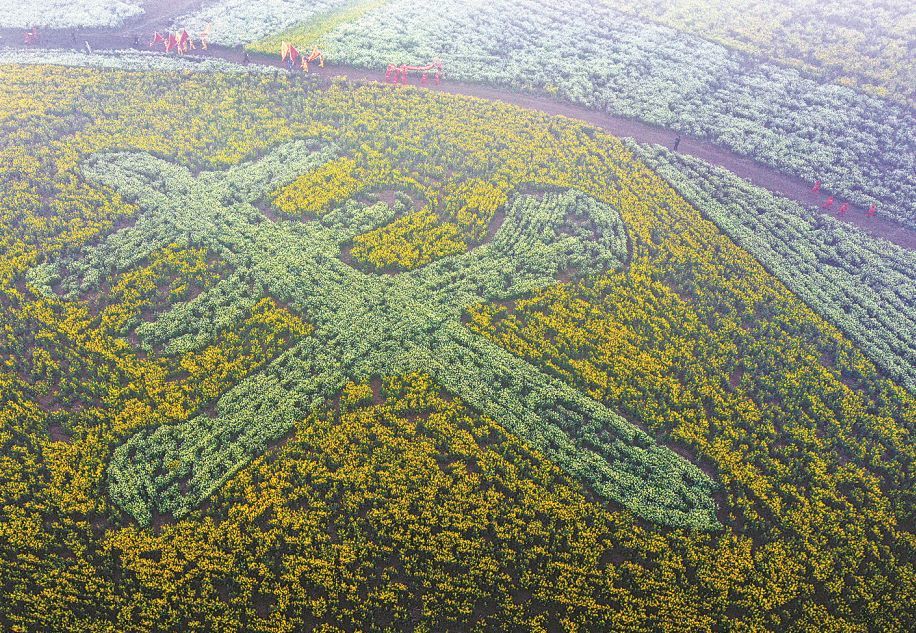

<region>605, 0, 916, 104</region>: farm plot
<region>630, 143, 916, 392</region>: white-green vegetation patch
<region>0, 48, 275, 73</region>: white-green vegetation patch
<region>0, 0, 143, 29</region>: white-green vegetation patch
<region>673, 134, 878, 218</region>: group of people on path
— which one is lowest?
<region>630, 143, 916, 392</region>: white-green vegetation patch

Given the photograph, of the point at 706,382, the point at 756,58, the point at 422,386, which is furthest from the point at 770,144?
the point at 422,386

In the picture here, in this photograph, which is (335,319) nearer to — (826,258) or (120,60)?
(826,258)

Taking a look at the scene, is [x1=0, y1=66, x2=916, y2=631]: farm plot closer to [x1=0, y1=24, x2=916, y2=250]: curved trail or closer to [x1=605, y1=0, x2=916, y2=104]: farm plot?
[x1=0, y1=24, x2=916, y2=250]: curved trail

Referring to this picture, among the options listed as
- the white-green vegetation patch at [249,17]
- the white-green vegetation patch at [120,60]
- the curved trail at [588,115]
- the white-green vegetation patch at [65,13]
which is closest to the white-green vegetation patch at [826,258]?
the curved trail at [588,115]

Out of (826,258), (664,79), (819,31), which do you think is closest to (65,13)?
(664,79)

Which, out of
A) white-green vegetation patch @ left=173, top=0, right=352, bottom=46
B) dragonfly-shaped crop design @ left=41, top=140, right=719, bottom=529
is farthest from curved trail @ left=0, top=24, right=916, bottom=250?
dragonfly-shaped crop design @ left=41, top=140, right=719, bottom=529

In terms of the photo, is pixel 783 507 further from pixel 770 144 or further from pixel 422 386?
pixel 770 144
